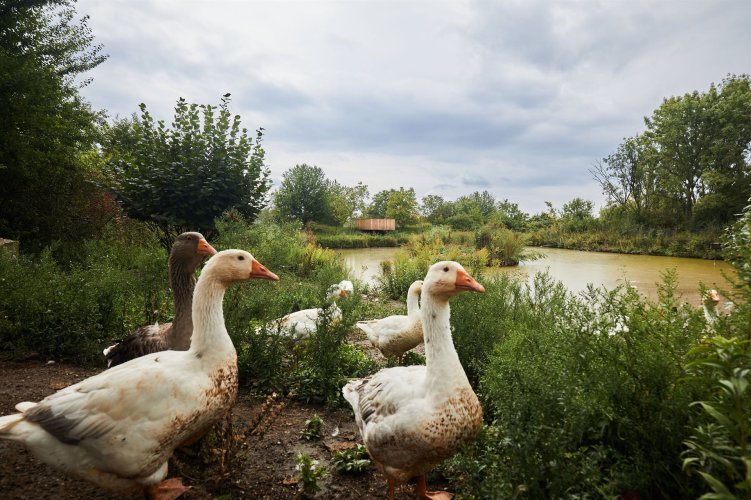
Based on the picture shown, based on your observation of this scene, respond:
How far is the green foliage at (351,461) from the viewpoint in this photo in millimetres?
2902

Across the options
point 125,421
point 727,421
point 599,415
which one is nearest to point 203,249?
point 125,421

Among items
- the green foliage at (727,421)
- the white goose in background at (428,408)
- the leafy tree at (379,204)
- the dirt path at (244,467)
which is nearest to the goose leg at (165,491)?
the dirt path at (244,467)

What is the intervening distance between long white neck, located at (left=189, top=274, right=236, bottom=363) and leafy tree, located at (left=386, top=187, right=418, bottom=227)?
37614mm

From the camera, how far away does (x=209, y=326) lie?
8.00ft

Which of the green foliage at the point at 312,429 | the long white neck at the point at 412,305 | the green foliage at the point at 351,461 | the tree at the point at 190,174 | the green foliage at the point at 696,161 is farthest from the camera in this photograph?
the green foliage at the point at 696,161

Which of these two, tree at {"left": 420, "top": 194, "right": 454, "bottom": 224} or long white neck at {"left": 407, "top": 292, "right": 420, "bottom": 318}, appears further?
tree at {"left": 420, "top": 194, "right": 454, "bottom": 224}

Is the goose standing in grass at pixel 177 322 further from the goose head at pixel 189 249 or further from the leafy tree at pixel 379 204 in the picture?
the leafy tree at pixel 379 204

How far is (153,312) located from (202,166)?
4121 millimetres

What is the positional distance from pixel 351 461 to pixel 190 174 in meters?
7.28

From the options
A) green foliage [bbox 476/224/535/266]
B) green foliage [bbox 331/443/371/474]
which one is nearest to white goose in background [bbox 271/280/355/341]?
green foliage [bbox 331/443/371/474]

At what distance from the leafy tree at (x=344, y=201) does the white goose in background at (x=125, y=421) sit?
3548 centimetres

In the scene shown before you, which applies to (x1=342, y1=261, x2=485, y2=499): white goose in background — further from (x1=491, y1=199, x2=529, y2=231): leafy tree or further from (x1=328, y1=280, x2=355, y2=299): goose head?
(x1=491, y1=199, x2=529, y2=231): leafy tree

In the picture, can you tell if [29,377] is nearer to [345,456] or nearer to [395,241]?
[345,456]

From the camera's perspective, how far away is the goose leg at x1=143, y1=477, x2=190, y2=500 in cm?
225
